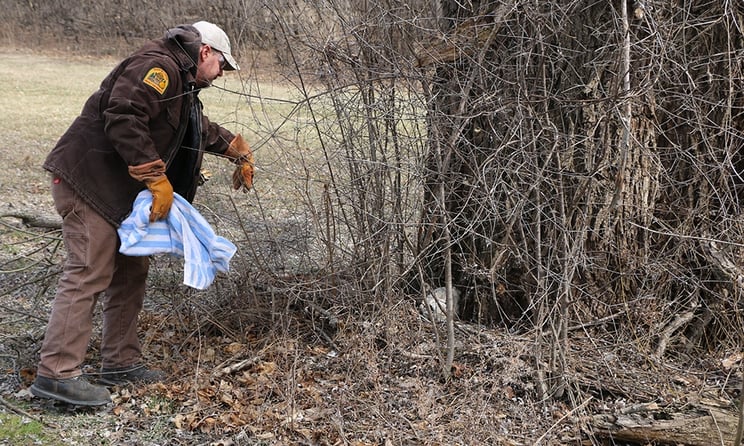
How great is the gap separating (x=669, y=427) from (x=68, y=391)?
9.56 ft

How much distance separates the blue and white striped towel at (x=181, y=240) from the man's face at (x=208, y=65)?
604 millimetres

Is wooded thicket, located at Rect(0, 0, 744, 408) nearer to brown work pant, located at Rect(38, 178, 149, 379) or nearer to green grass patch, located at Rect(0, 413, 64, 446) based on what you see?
A: brown work pant, located at Rect(38, 178, 149, 379)

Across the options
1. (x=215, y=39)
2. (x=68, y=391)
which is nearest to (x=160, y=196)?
(x=215, y=39)

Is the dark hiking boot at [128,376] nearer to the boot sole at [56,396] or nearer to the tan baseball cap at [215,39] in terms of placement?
the boot sole at [56,396]

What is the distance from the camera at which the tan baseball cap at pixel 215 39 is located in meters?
3.77

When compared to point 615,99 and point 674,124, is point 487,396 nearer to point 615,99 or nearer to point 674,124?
point 615,99

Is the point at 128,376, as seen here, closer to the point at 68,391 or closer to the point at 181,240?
the point at 68,391

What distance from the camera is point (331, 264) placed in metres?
4.26

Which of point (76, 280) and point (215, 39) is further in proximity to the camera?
point (215, 39)

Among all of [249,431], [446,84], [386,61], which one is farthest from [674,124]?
[249,431]

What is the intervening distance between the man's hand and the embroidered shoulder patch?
1.38 ft

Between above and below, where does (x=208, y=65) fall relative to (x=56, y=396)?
above

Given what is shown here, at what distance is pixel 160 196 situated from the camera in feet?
11.8

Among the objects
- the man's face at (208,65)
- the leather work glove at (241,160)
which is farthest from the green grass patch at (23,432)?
the man's face at (208,65)
